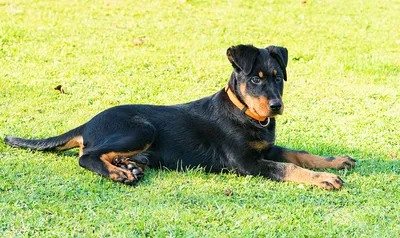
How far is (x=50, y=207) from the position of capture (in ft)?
17.1

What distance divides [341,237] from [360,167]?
1.83 metres

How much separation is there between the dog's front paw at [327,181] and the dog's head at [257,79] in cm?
68

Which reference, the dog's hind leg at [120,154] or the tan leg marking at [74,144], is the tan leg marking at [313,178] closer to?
the dog's hind leg at [120,154]

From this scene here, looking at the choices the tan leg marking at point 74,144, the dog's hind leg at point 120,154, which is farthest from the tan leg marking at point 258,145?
the tan leg marking at point 74,144

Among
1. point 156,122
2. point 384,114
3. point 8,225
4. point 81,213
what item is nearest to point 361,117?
point 384,114

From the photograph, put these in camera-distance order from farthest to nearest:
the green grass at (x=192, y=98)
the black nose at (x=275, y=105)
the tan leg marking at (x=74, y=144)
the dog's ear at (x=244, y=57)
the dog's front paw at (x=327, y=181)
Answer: the tan leg marking at (x=74, y=144)
the dog's ear at (x=244, y=57)
the black nose at (x=275, y=105)
the dog's front paw at (x=327, y=181)
the green grass at (x=192, y=98)

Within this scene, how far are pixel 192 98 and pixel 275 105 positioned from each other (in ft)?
10.9

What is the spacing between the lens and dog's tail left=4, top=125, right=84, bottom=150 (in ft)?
21.1

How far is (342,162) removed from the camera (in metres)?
6.44

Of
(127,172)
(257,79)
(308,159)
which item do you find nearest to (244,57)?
(257,79)

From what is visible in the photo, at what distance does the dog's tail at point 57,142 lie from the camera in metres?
6.42

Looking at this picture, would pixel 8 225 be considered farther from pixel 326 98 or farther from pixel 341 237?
pixel 326 98

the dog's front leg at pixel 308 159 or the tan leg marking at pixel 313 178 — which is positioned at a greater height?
the tan leg marking at pixel 313 178

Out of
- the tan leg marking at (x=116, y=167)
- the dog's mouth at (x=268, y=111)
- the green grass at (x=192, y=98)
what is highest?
the dog's mouth at (x=268, y=111)
